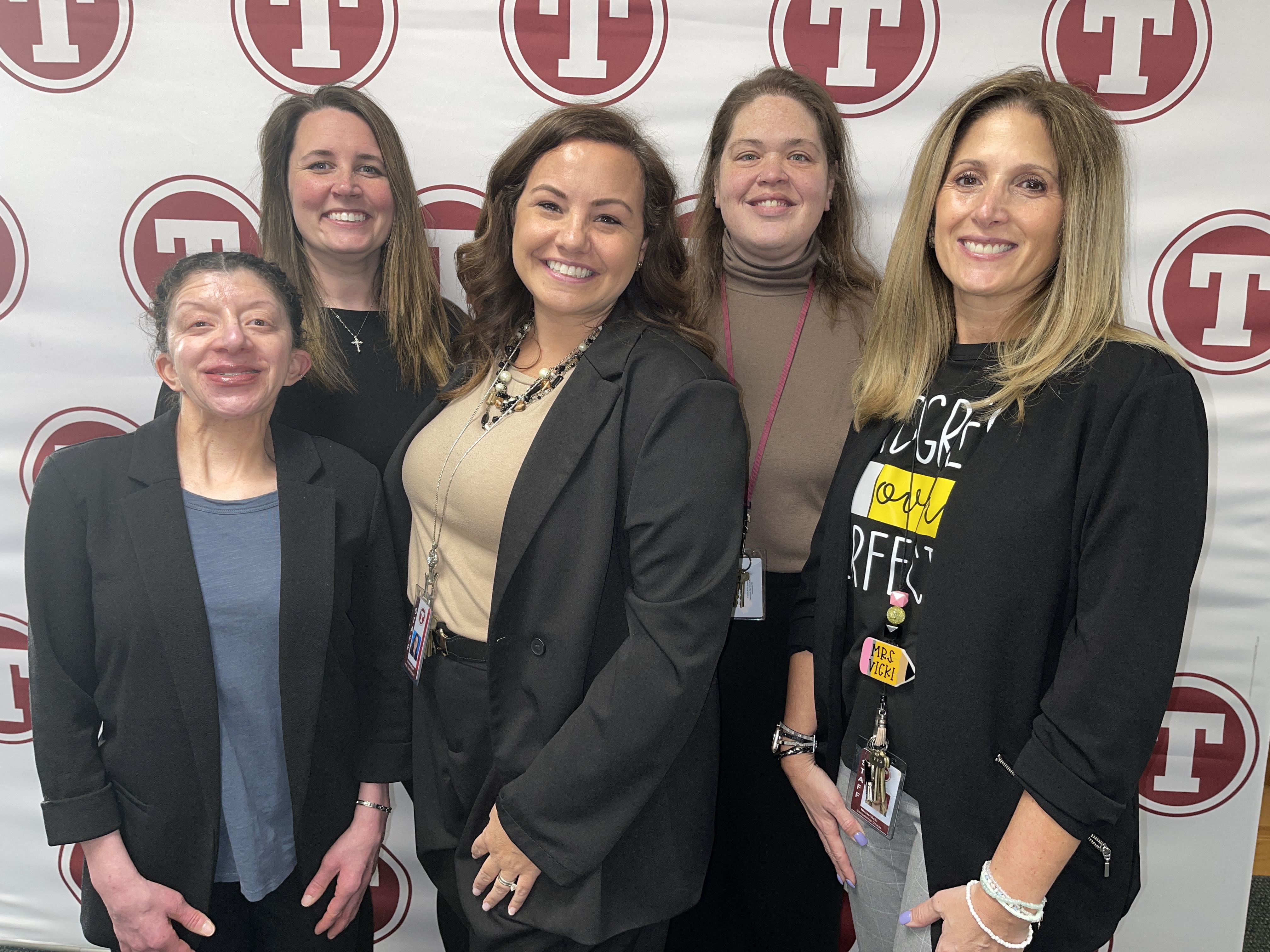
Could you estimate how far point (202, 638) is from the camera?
1318mm

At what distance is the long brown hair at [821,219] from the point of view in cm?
176

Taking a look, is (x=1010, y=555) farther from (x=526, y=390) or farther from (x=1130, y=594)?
(x=526, y=390)

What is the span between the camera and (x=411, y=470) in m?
1.46

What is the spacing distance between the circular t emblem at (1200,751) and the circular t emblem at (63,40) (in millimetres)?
3175

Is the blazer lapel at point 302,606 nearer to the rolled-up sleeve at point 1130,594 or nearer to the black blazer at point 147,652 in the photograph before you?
the black blazer at point 147,652

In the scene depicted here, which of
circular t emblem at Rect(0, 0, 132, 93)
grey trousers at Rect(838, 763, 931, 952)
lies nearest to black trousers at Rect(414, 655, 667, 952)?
grey trousers at Rect(838, 763, 931, 952)

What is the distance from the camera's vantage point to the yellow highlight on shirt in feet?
4.02

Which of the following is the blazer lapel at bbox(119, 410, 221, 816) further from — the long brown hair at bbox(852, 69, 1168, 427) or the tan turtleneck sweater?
the long brown hair at bbox(852, 69, 1168, 427)

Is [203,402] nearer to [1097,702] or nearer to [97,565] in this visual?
[97,565]

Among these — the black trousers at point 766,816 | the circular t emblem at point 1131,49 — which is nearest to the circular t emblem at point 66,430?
the black trousers at point 766,816

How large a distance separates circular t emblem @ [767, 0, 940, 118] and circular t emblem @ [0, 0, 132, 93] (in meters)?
1.64

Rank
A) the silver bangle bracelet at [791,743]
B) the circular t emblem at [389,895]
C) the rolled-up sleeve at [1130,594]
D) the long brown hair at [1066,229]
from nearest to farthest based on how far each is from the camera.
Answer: the rolled-up sleeve at [1130,594] < the long brown hair at [1066,229] < the silver bangle bracelet at [791,743] < the circular t emblem at [389,895]

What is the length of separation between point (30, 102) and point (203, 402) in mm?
1423

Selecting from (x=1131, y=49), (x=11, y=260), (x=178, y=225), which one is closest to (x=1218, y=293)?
(x=1131, y=49)
